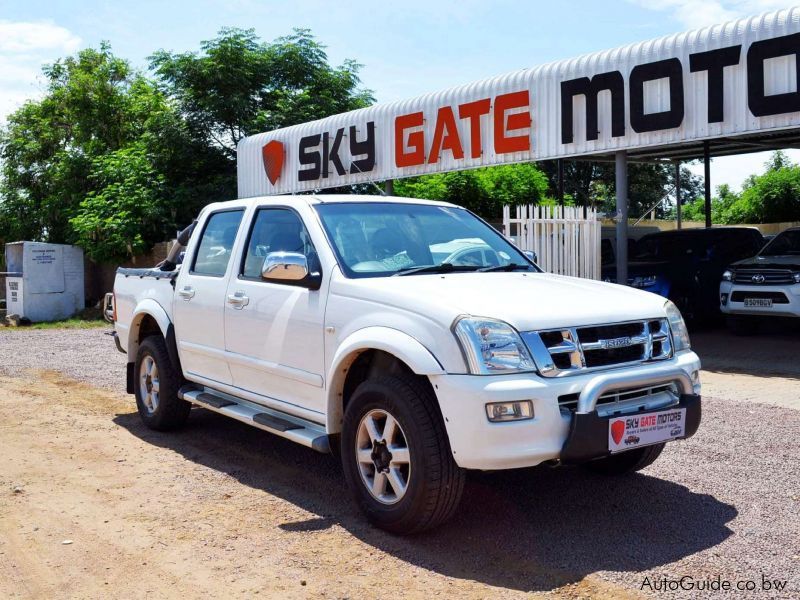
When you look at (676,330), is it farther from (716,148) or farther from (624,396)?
(716,148)

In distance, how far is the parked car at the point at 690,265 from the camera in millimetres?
13977

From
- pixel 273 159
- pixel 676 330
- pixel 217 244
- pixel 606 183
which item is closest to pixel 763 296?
pixel 676 330

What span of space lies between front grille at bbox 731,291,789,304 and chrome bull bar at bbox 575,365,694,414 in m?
8.36

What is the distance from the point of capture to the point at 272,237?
19.3ft

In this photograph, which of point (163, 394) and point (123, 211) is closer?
point (163, 394)

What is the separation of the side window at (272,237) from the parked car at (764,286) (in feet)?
29.0

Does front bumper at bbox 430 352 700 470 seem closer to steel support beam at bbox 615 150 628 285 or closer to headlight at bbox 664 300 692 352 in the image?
headlight at bbox 664 300 692 352

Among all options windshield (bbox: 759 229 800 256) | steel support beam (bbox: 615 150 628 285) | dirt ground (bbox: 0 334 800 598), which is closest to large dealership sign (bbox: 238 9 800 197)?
steel support beam (bbox: 615 150 628 285)

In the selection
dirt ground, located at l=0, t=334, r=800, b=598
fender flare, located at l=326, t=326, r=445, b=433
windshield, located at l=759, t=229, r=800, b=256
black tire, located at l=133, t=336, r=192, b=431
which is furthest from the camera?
windshield, located at l=759, t=229, r=800, b=256

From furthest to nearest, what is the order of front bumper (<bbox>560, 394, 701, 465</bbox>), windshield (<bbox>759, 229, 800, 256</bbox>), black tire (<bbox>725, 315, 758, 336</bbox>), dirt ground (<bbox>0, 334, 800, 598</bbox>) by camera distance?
black tire (<bbox>725, 315, 758, 336</bbox>), windshield (<bbox>759, 229, 800, 256</bbox>), front bumper (<bbox>560, 394, 701, 465</bbox>), dirt ground (<bbox>0, 334, 800, 598</bbox>)

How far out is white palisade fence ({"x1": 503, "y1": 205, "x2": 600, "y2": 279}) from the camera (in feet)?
42.3

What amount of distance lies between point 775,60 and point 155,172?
17584mm

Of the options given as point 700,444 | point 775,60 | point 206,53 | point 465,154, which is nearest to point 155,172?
point 206,53

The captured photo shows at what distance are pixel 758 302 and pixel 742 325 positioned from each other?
1.19m
